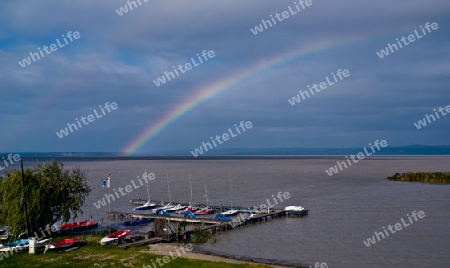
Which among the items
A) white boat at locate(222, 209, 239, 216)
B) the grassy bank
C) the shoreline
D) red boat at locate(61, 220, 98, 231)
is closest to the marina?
white boat at locate(222, 209, 239, 216)

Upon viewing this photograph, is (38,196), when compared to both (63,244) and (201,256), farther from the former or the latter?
(201,256)

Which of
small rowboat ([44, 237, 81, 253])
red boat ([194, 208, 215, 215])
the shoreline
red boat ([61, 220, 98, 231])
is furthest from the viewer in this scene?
red boat ([194, 208, 215, 215])

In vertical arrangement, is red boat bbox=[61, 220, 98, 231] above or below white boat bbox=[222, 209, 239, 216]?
above

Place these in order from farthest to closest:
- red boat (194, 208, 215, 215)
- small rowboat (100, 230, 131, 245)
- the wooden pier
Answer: red boat (194, 208, 215, 215), the wooden pier, small rowboat (100, 230, 131, 245)

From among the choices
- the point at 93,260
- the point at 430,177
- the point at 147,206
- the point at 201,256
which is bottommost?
the point at 430,177

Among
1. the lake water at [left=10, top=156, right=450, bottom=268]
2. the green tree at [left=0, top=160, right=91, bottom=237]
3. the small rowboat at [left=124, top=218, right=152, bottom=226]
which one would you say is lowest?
the lake water at [left=10, top=156, right=450, bottom=268]

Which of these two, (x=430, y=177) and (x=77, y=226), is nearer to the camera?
(x=77, y=226)

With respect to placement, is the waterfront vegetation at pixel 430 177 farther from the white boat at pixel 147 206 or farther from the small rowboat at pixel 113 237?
the small rowboat at pixel 113 237

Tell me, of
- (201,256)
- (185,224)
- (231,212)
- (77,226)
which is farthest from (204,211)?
(201,256)

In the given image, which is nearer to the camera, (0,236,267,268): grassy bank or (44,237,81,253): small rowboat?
(0,236,267,268): grassy bank

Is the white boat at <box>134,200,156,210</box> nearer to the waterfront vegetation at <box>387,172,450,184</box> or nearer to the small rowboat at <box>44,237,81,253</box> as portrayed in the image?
the small rowboat at <box>44,237,81,253</box>

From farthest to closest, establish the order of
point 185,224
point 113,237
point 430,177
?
point 430,177 < point 185,224 < point 113,237
